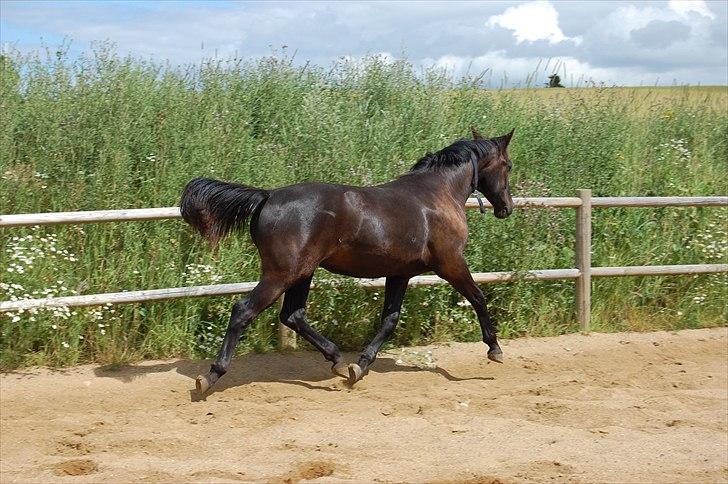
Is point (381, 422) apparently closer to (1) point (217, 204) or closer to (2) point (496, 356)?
(2) point (496, 356)

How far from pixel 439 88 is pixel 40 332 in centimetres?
703

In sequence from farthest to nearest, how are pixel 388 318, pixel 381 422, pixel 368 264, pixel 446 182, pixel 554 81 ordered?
pixel 554 81 < pixel 446 182 < pixel 388 318 < pixel 368 264 < pixel 381 422

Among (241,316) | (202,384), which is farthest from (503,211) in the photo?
(202,384)

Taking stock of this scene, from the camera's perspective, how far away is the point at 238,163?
9125mm

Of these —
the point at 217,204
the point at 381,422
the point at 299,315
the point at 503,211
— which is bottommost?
the point at 381,422

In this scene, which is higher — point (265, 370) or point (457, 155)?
point (457, 155)

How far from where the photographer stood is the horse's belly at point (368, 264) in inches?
254

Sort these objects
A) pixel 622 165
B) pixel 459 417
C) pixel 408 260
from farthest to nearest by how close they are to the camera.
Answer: pixel 622 165
pixel 408 260
pixel 459 417

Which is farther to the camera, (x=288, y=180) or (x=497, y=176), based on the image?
(x=288, y=180)

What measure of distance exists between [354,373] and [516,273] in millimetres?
2570

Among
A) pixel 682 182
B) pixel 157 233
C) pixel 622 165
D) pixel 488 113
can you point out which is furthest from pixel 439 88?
pixel 157 233

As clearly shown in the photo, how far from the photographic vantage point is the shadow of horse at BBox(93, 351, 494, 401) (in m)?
6.72

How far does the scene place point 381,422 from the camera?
5969 mm

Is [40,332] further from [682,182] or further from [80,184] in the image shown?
[682,182]
